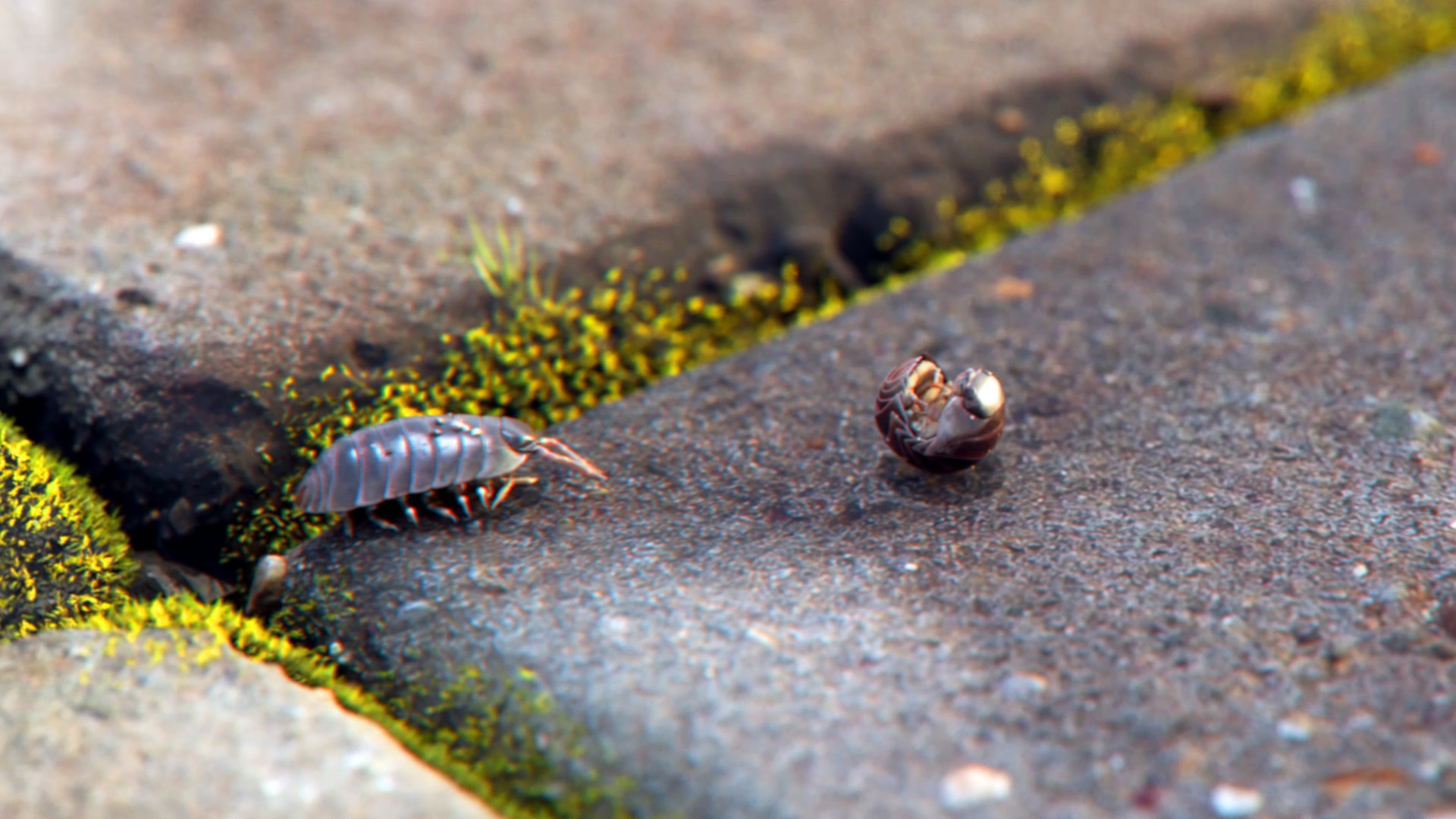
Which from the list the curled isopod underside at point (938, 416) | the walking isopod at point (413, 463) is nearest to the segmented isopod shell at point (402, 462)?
the walking isopod at point (413, 463)

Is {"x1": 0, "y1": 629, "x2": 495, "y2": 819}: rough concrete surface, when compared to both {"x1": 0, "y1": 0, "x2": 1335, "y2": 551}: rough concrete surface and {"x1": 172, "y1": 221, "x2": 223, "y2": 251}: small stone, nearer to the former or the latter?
{"x1": 0, "y1": 0, "x2": 1335, "y2": 551}: rough concrete surface

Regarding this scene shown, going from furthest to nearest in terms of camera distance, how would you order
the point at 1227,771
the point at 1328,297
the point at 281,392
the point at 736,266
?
the point at 736,266
the point at 1328,297
the point at 281,392
the point at 1227,771

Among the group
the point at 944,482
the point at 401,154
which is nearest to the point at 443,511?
the point at 944,482

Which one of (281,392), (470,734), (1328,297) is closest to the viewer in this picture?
(470,734)

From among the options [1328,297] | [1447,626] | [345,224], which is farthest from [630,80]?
[1447,626]

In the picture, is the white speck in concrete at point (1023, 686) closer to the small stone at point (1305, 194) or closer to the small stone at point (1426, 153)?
the small stone at point (1305, 194)

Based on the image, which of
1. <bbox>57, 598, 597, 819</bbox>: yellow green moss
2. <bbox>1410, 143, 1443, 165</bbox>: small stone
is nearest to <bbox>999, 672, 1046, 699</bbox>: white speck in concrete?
<bbox>57, 598, 597, 819</bbox>: yellow green moss

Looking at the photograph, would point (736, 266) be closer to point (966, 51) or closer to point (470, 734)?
point (966, 51)

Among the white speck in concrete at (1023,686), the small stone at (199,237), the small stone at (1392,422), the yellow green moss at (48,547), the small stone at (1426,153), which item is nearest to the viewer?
the white speck in concrete at (1023,686)
